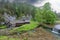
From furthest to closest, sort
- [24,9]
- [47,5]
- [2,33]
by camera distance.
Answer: [24,9] < [47,5] < [2,33]

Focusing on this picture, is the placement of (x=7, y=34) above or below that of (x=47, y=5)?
below

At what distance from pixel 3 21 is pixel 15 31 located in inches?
204

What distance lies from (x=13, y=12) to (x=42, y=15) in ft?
24.0

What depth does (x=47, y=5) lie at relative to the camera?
30.4 metres

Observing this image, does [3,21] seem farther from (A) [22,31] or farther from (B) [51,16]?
(B) [51,16]

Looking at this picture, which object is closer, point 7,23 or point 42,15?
point 7,23

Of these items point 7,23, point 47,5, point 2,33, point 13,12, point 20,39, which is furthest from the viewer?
point 13,12

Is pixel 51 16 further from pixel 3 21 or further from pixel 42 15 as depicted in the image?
pixel 3 21

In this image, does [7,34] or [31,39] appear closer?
[31,39]

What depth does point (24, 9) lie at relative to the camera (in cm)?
3709

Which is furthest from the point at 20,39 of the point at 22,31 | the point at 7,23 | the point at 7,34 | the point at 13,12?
the point at 13,12

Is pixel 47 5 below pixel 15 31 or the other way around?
the other way around

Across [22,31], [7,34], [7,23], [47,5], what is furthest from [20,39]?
[47,5]

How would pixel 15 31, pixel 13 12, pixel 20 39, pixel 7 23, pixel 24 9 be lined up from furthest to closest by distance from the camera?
pixel 24 9, pixel 13 12, pixel 7 23, pixel 15 31, pixel 20 39
